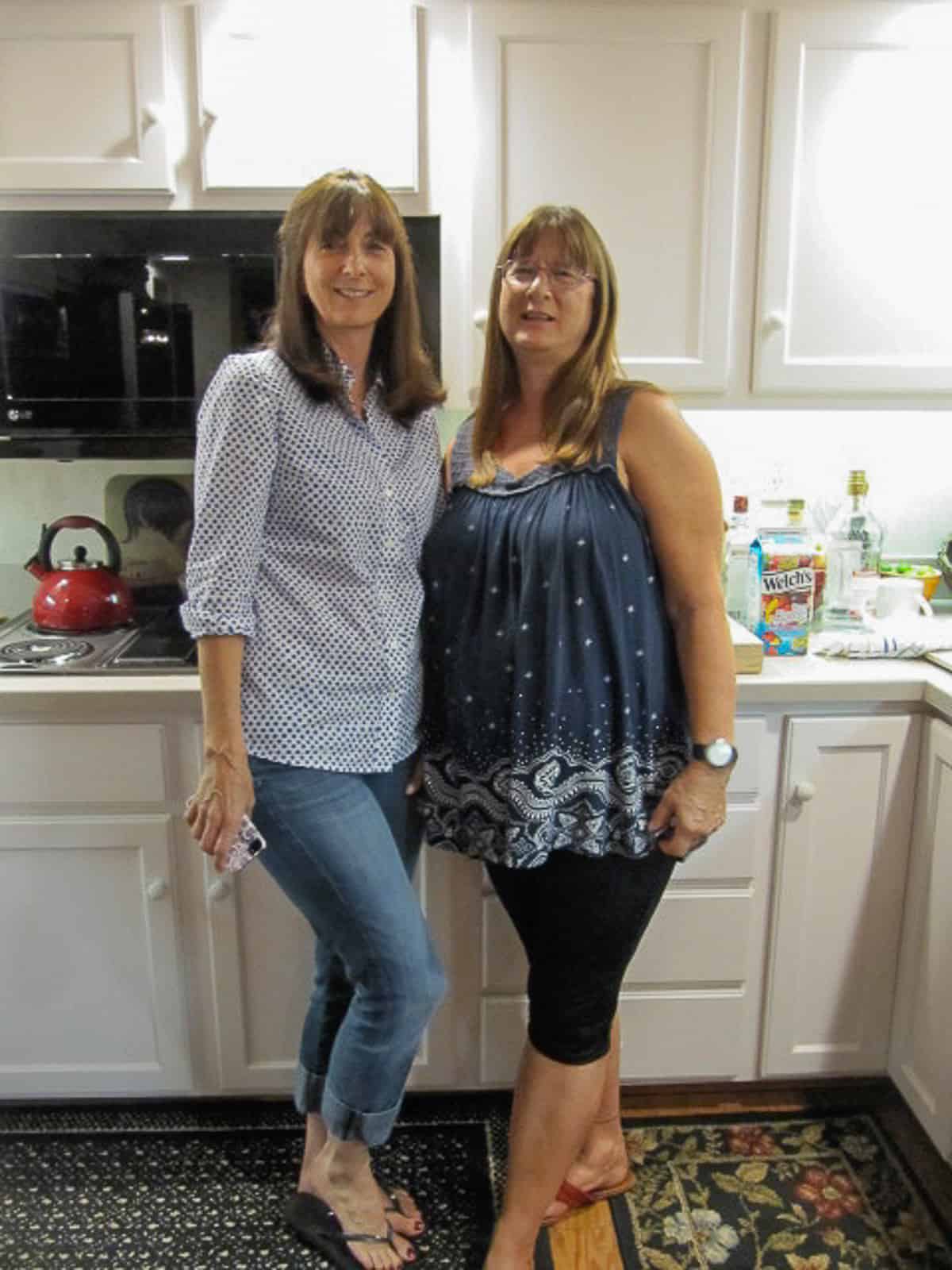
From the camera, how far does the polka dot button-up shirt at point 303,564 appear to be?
1.28 m

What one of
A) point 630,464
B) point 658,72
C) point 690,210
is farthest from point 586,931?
point 658,72

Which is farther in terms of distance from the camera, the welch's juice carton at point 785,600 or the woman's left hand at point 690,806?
the welch's juice carton at point 785,600

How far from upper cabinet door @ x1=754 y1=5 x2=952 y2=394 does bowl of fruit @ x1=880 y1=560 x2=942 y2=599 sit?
0.40 m

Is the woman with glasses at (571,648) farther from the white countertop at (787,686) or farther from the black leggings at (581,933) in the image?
the white countertop at (787,686)

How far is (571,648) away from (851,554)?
39.3 inches

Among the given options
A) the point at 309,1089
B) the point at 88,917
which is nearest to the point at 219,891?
the point at 88,917

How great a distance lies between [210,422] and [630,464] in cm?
52

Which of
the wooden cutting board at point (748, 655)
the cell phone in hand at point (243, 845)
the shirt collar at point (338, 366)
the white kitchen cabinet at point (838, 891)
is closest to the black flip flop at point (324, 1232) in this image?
the cell phone in hand at point (243, 845)

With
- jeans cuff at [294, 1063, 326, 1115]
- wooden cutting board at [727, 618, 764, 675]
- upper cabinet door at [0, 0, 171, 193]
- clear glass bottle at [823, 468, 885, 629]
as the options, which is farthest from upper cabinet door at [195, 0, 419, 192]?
jeans cuff at [294, 1063, 326, 1115]

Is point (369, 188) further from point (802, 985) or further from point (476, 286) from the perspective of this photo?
point (802, 985)

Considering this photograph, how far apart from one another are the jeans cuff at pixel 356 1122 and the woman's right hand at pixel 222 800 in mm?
424

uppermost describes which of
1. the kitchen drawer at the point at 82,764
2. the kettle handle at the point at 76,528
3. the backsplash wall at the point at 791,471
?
Result: the backsplash wall at the point at 791,471

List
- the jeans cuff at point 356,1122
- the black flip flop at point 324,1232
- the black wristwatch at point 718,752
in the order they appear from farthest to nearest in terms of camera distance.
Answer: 1. the black flip flop at point 324,1232
2. the jeans cuff at point 356,1122
3. the black wristwatch at point 718,752

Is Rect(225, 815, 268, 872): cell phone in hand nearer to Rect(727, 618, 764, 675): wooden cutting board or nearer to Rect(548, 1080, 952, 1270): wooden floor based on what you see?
Rect(727, 618, 764, 675): wooden cutting board
